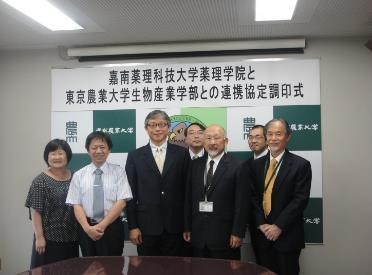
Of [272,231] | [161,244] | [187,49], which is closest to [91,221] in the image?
[161,244]

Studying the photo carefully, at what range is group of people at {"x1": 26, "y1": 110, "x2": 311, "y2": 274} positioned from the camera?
2941mm

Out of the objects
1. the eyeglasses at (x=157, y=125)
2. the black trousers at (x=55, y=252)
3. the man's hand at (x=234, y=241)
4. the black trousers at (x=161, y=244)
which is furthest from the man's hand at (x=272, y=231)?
the black trousers at (x=55, y=252)

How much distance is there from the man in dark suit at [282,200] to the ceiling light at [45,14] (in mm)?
1974

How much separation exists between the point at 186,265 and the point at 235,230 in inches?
29.4

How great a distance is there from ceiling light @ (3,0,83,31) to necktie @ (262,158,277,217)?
6.95 feet

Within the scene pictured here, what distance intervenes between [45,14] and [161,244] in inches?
85.0

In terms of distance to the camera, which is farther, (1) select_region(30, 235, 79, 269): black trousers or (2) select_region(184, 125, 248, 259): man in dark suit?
(1) select_region(30, 235, 79, 269): black trousers

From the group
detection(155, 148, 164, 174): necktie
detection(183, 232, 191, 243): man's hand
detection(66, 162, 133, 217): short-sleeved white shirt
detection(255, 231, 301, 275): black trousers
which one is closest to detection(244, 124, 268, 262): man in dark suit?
detection(255, 231, 301, 275): black trousers

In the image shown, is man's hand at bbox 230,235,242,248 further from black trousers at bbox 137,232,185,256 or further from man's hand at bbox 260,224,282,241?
black trousers at bbox 137,232,185,256

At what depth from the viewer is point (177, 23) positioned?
3.41 m

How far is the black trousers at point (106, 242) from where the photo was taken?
3023 mm

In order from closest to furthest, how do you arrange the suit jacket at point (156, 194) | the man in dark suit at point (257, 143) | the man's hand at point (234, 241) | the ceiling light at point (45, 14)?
the man's hand at point (234, 241) < the ceiling light at point (45, 14) < the suit jacket at point (156, 194) < the man in dark suit at point (257, 143)

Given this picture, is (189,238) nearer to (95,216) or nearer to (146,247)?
(146,247)

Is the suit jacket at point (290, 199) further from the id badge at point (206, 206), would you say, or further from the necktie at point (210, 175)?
the id badge at point (206, 206)
